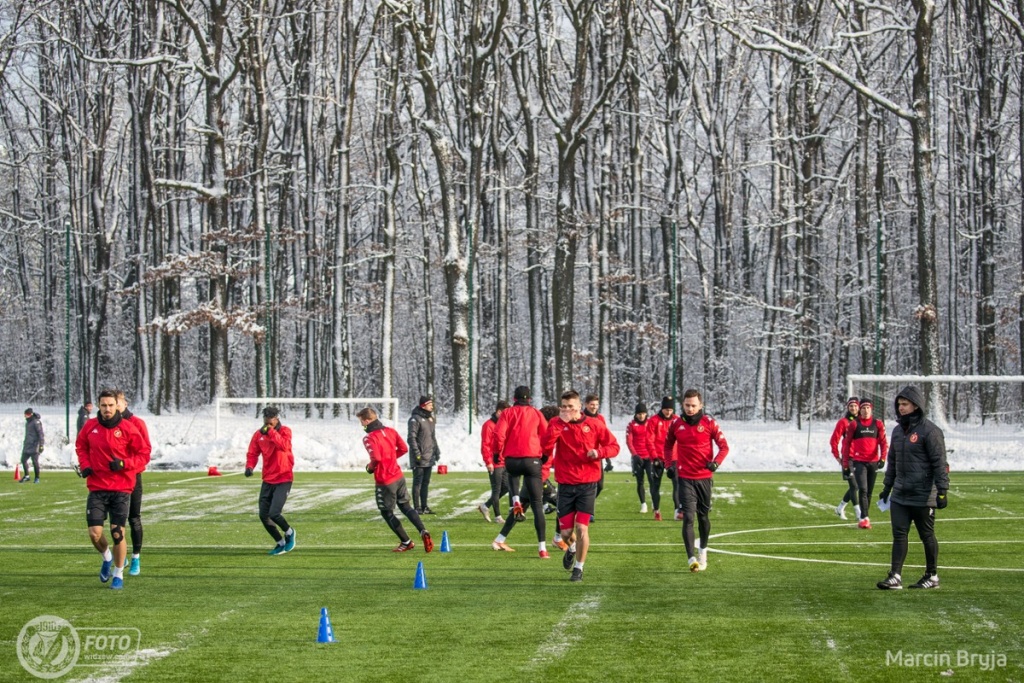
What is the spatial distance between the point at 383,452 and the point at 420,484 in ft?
18.1

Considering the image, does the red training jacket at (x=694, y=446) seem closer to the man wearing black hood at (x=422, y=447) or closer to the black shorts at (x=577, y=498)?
the black shorts at (x=577, y=498)

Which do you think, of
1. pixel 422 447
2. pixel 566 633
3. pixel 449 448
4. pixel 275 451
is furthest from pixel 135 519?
pixel 449 448

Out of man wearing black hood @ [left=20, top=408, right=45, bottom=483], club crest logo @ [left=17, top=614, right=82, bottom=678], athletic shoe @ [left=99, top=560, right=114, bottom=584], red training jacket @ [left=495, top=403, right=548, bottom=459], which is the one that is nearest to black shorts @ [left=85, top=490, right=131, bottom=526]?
athletic shoe @ [left=99, top=560, right=114, bottom=584]

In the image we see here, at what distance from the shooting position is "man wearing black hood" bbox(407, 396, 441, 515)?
68.2 ft

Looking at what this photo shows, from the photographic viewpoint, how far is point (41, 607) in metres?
12.1

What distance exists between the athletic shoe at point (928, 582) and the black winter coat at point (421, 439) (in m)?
9.62

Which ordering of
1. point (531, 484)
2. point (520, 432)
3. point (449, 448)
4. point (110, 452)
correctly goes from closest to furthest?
point (110, 452) → point (531, 484) → point (520, 432) → point (449, 448)

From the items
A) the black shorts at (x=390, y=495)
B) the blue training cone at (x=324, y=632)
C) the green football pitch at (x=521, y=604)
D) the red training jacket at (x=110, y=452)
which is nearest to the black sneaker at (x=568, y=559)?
the green football pitch at (x=521, y=604)

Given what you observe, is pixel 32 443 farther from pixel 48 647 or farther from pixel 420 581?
pixel 48 647

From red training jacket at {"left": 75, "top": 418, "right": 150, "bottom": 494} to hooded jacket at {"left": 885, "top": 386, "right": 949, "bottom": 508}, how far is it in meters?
7.98

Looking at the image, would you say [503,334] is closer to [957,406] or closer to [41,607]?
[957,406]

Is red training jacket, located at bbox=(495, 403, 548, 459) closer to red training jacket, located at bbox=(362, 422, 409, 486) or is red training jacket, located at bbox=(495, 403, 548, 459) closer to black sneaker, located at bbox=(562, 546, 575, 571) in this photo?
red training jacket, located at bbox=(362, 422, 409, 486)

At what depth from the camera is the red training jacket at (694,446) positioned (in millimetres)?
14453

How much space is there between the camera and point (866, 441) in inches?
750
